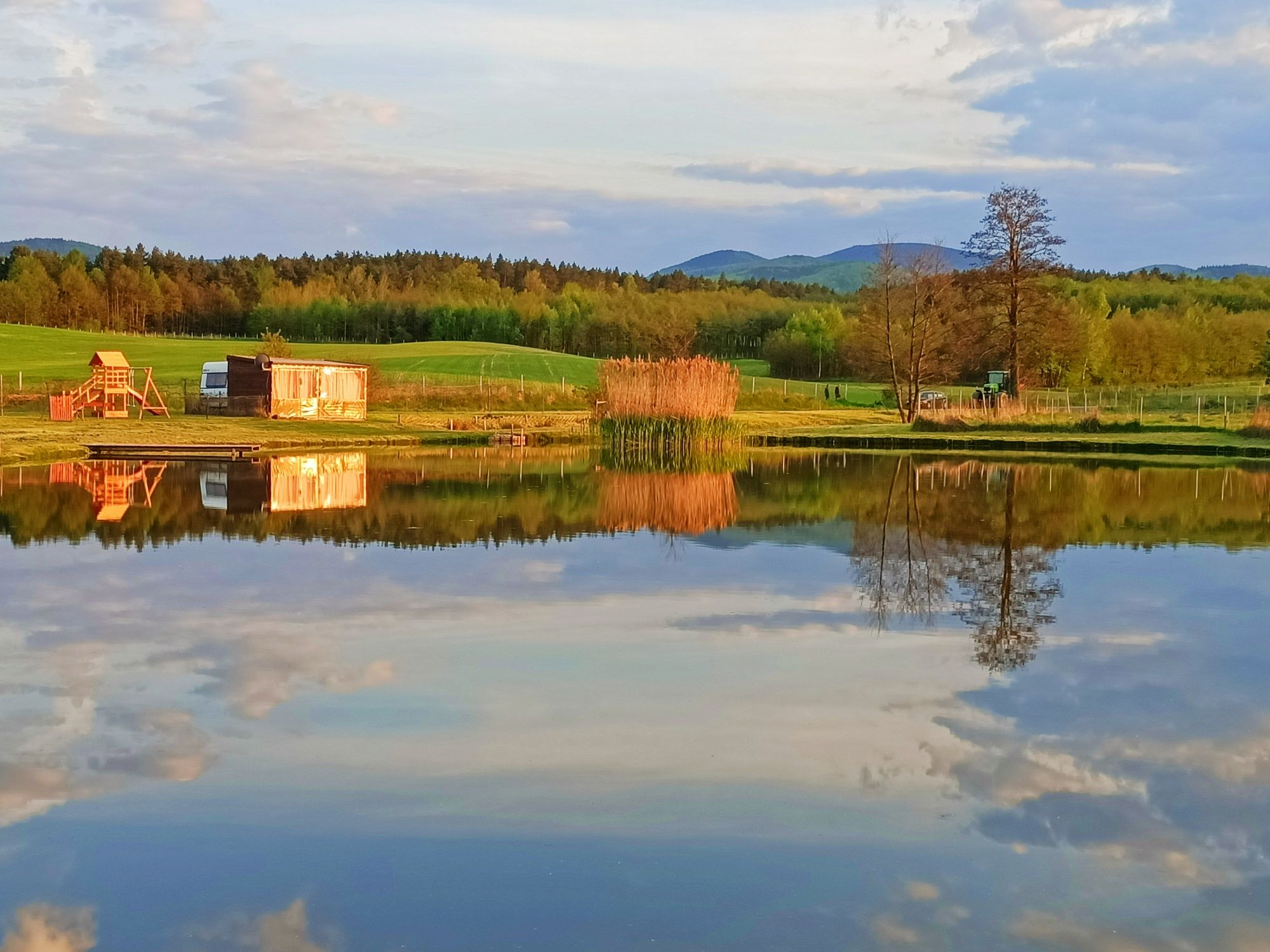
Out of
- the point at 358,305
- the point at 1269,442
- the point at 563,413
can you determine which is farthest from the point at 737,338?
the point at 1269,442

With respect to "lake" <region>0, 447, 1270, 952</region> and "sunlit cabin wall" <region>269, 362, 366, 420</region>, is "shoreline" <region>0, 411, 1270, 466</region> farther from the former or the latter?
"lake" <region>0, 447, 1270, 952</region>

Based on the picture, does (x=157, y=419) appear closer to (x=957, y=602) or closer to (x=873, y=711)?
(x=957, y=602)

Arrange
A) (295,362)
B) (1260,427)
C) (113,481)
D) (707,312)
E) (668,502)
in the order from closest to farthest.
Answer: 1. (668,502)
2. (113,481)
3. (1260,427)
4. (295,362)
5. (707,312)

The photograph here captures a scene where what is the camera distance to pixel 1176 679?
31.3ft

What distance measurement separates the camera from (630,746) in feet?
25.5

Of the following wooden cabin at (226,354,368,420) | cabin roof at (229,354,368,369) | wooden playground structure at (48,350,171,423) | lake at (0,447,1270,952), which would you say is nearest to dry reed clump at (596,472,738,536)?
lake at (0,447,1270,952)

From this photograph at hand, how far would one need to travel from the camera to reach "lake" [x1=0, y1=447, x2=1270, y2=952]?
5.54 m

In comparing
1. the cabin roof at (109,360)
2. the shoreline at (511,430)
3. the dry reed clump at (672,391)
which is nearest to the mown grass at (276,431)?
the shoreline at (511,430)

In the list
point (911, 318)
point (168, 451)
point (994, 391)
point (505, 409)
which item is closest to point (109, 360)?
point (168, 451)

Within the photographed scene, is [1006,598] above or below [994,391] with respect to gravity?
below

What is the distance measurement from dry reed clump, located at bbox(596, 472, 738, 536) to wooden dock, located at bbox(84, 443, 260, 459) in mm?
11655

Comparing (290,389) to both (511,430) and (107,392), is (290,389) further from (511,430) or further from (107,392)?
(511,430)

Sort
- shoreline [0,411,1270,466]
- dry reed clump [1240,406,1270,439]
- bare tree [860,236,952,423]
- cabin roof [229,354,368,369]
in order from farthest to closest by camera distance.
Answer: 1. bare tree [860,236,952,423]
2. cabin roof [229,354,368,369]
3. dry reed clump [1240,406,1270,439]
4. shoreline [0,411,1270,466]

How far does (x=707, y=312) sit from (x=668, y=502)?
120 m
